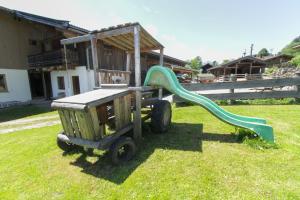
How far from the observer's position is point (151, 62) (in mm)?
19125

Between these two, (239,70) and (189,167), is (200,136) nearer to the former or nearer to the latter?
(189,167)

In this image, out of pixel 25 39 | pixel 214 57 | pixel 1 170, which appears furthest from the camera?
pixel 214 57

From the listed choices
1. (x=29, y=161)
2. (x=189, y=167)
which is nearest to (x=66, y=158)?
(x=29, y=161)

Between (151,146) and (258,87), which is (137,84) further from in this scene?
(258,87)

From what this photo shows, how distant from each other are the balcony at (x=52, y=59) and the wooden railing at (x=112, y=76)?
7.48m

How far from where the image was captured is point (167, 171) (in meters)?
2.89

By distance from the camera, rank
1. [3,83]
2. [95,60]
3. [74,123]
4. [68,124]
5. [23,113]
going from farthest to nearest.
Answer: [3,83], [23,113], [95,60], [68,124], [74,123]

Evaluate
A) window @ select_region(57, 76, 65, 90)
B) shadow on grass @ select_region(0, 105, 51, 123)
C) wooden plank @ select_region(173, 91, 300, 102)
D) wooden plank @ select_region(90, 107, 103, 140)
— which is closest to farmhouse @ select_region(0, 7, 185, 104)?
window @ select_region(57, 76, 65, 90)

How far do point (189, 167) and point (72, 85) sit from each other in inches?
470

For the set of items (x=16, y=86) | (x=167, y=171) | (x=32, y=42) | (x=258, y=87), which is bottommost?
(x=167, y=171)

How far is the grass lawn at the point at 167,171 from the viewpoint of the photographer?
2.40m

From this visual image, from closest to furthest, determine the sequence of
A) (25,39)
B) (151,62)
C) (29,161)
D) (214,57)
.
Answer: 1. (29,161)
2. (25,39)
3. (151,62)
4. (214,57)

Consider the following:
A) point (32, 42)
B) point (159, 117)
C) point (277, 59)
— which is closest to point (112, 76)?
point (159, 117)

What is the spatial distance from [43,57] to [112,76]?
10.1m
